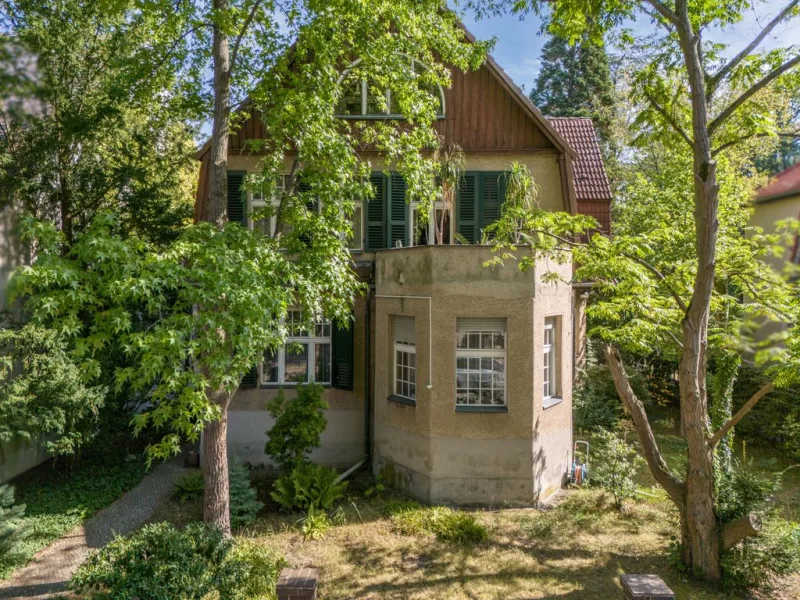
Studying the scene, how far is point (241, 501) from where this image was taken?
359 inches

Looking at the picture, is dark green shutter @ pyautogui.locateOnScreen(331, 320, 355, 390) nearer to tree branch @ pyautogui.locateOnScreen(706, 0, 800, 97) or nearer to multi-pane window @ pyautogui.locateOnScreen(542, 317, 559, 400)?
multi-pane window @ pyautogui.locateOnScreen(542, 317, 559, 400)

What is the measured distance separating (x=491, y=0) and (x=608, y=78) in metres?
21.5

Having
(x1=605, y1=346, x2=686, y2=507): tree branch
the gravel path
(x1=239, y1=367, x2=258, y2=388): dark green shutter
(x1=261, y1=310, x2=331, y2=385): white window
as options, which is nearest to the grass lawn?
the gravel path

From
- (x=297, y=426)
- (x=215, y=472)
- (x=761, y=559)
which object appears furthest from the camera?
(x=297, y=426)

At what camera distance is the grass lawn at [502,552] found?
6852mm

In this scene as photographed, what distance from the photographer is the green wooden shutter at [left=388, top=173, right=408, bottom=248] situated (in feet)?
39.9

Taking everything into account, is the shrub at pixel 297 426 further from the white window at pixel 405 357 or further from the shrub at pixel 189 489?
the white window at pixel 405 357

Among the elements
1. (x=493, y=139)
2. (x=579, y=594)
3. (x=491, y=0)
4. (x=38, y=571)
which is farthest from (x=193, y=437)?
(x=493, y=139)

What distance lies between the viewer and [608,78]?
27.3 m

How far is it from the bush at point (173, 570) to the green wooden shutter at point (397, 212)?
7.17m

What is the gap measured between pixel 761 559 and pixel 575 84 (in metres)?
26.7

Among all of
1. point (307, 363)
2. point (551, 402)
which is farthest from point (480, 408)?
point (307, 363)

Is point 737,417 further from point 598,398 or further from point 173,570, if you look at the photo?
point 598,398

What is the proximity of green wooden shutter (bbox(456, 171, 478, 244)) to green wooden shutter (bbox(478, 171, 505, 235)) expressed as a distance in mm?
117
